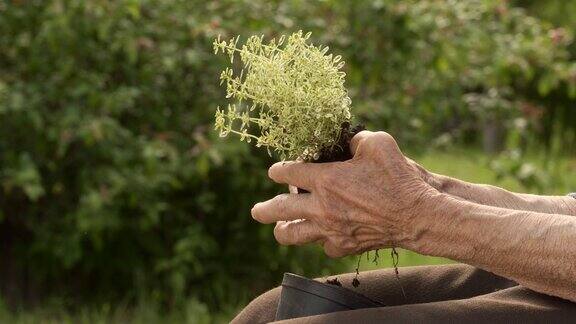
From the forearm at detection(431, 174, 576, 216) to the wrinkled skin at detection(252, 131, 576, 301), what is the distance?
0.50 ft

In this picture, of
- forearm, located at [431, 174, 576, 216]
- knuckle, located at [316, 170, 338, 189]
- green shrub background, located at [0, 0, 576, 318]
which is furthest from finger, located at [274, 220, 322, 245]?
green shrub background, located at [0, 0, 576, 318]

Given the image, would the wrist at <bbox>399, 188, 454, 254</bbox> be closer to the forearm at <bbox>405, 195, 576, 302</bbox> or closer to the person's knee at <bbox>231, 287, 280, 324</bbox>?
the forearm at <bbox>405, 195, 576, 302</bbox>

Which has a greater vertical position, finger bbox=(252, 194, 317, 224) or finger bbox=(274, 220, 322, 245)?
finger bbox=(252, 194, 317, 224)

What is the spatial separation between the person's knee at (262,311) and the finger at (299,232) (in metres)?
0.18

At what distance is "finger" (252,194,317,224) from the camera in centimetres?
198

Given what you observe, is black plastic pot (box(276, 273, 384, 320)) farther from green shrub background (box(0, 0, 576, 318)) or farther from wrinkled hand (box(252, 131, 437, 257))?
green shrub background (box(0, 0, 576, 318))

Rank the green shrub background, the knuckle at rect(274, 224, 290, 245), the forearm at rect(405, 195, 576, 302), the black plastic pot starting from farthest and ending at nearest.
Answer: the green shrub background, the knuckle at rect(274, 224, 290, 245), the black plastic pot, the forearm at rect(405, 195, 576, 302)

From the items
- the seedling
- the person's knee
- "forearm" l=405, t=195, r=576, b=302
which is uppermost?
the seedling

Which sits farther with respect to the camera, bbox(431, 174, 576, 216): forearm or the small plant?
bbox(431, 174, 576, 216): forearm

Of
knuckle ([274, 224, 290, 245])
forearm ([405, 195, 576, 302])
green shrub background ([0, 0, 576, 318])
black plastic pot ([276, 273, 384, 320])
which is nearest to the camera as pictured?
forearm ([405, 195, 576, 302])

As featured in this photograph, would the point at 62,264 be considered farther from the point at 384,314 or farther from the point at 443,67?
the point at 384,314

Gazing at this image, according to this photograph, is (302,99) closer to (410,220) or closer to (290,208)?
(290,208)

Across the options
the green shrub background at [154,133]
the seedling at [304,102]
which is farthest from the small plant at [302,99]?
the green shrub background at [154,133]

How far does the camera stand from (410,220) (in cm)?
189
